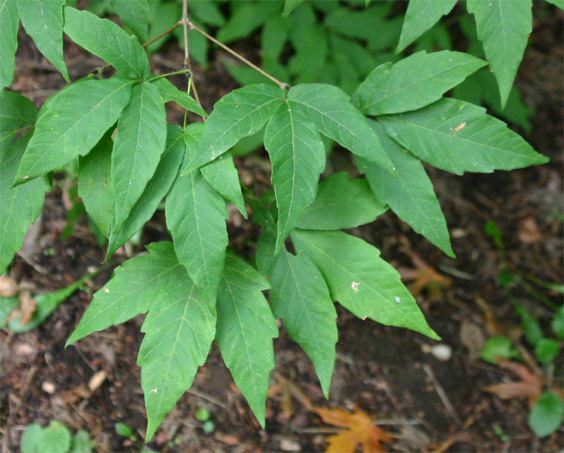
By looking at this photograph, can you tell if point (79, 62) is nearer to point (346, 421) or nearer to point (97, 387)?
point (97, 387)

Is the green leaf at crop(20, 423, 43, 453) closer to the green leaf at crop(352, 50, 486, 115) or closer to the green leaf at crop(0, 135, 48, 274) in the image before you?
the green leaf at crop(0, 135, 48, 274)

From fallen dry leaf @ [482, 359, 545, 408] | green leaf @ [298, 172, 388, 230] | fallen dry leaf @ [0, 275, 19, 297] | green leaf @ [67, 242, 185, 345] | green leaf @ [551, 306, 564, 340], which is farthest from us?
green leaf @ [551, 306, 564, 340]

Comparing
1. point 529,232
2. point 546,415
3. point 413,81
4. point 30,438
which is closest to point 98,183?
point 413,81

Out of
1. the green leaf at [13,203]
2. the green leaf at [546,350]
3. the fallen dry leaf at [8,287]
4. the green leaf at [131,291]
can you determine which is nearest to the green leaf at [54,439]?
the fallen dry leaf at [8,287]

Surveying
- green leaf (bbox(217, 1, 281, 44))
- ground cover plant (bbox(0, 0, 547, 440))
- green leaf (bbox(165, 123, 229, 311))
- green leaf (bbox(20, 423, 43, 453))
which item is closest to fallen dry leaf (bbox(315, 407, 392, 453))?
ground cover plant (bbox(0, 0, 547, 440))

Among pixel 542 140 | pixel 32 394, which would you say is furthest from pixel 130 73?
pixel 542 140
